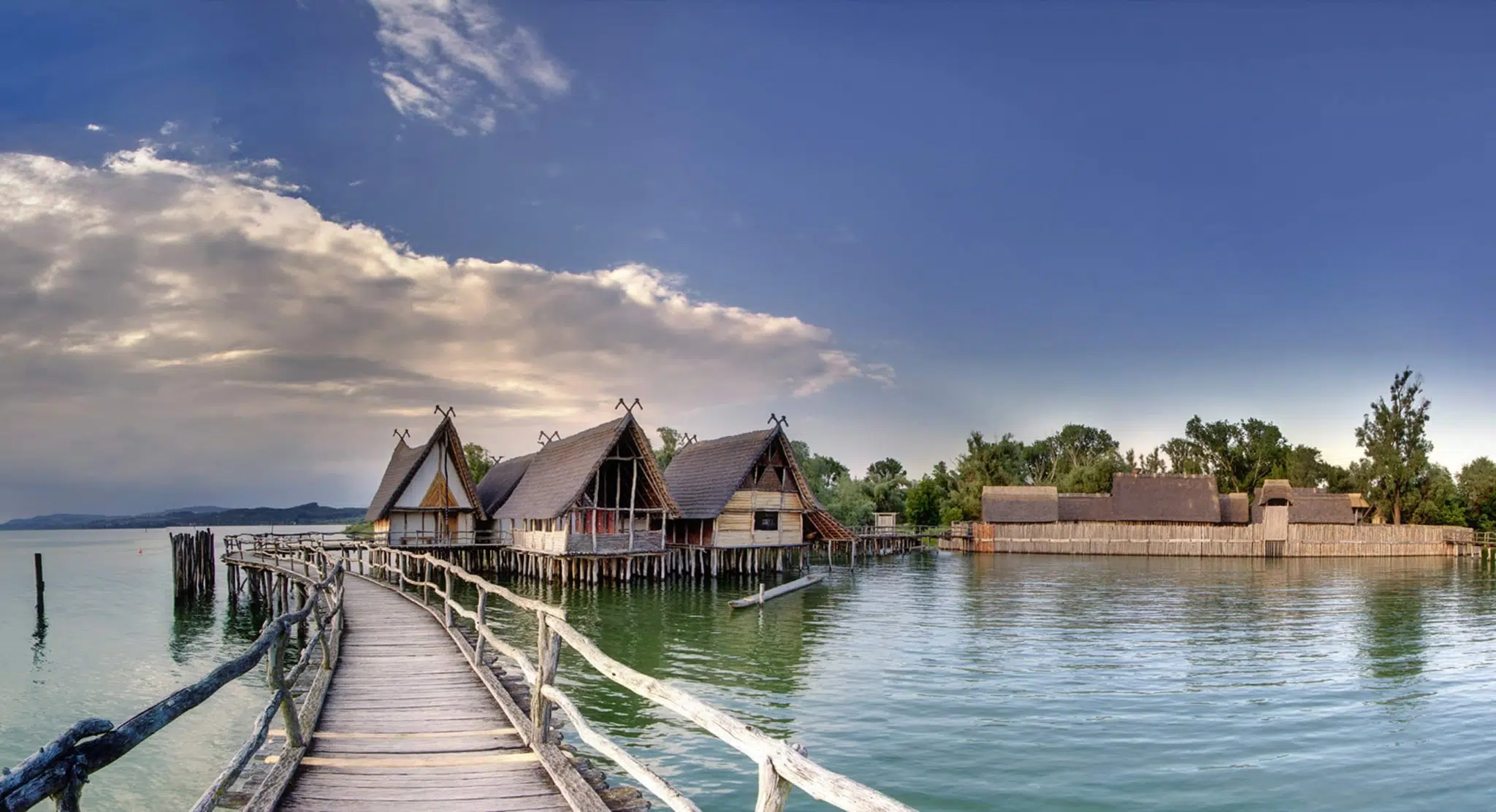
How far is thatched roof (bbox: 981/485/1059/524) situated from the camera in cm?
5909

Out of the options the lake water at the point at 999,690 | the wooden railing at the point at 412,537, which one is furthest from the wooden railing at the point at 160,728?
the wooden railing at the point at 412,537

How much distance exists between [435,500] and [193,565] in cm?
898

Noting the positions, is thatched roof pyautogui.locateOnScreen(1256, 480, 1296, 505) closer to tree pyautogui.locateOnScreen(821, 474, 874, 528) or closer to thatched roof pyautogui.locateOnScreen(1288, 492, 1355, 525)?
thatched roof pyautogui.locateOnScreen(1288, 492, 1355, 525)

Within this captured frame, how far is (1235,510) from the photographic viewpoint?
60844 millimetres

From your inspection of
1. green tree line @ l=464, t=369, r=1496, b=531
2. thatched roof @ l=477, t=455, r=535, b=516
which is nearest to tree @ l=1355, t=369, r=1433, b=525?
green tree line @ l=464, t=369, r=1496, b=531

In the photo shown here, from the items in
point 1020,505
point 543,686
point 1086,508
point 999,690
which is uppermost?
point 543,686

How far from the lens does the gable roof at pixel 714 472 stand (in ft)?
122

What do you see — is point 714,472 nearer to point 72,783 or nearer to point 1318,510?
point 72,783

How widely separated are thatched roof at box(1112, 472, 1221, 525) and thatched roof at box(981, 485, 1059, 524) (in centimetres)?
412

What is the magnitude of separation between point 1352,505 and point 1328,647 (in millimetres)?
51878

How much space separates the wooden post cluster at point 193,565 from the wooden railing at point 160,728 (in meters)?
28.1

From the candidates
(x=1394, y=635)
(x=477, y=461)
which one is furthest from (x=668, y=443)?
(x=1394, y=635)

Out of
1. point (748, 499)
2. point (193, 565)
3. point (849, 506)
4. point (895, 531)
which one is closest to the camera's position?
point (193, 565)

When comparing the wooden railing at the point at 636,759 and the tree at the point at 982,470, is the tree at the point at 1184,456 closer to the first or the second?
the tree at the point at 982,470
